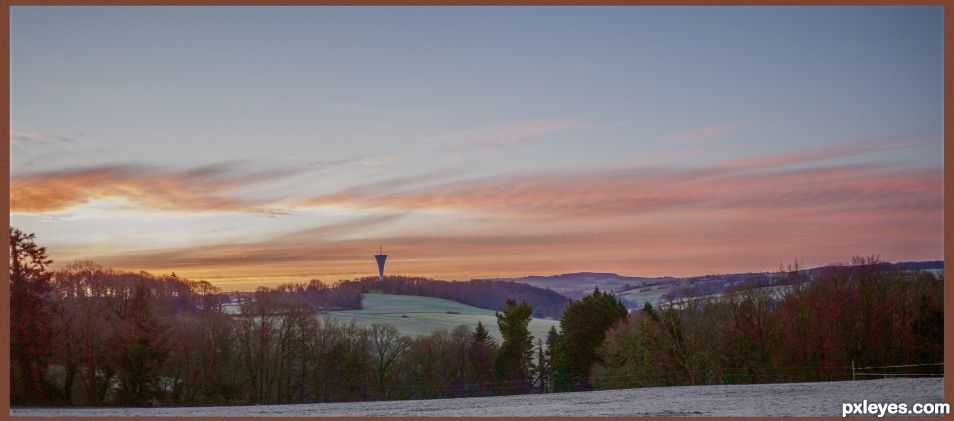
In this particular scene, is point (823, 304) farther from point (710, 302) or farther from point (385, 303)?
point (385, 303)

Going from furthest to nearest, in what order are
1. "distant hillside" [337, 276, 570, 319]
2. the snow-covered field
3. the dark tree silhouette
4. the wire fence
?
"distant hillside" [337, 276, 570, 319] → the wire fence → the dark tree silhouette → the snow-covered field

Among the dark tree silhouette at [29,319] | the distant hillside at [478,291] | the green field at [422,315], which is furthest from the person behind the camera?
the distant hillside at [478,291]

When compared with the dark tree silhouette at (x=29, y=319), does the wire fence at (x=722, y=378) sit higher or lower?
lower

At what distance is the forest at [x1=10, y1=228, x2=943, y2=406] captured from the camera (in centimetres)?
3947

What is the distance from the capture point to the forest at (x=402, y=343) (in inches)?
1554

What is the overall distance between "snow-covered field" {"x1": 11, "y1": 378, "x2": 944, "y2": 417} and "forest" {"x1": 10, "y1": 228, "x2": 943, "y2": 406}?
825 cm

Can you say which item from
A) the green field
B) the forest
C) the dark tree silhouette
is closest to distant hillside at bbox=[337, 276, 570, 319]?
the green field

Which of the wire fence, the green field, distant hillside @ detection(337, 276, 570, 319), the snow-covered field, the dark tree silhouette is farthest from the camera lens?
distant hillside @ detection(337, 276, 570, 319)

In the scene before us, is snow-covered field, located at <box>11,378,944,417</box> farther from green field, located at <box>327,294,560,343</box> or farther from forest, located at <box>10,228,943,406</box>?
green field, located at <box>327,294,560,343</box>

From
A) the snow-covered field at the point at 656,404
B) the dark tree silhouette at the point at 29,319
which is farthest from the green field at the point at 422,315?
the snow-covered field at the point at 656,404

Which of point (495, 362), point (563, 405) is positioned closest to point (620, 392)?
point (563, 405)

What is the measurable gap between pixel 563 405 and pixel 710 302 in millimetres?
38569

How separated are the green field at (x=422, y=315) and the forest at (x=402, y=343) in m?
31.0

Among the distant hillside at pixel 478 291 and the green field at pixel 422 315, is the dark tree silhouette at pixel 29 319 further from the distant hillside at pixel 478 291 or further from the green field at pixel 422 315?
the distant hillside at pixel 478 291
